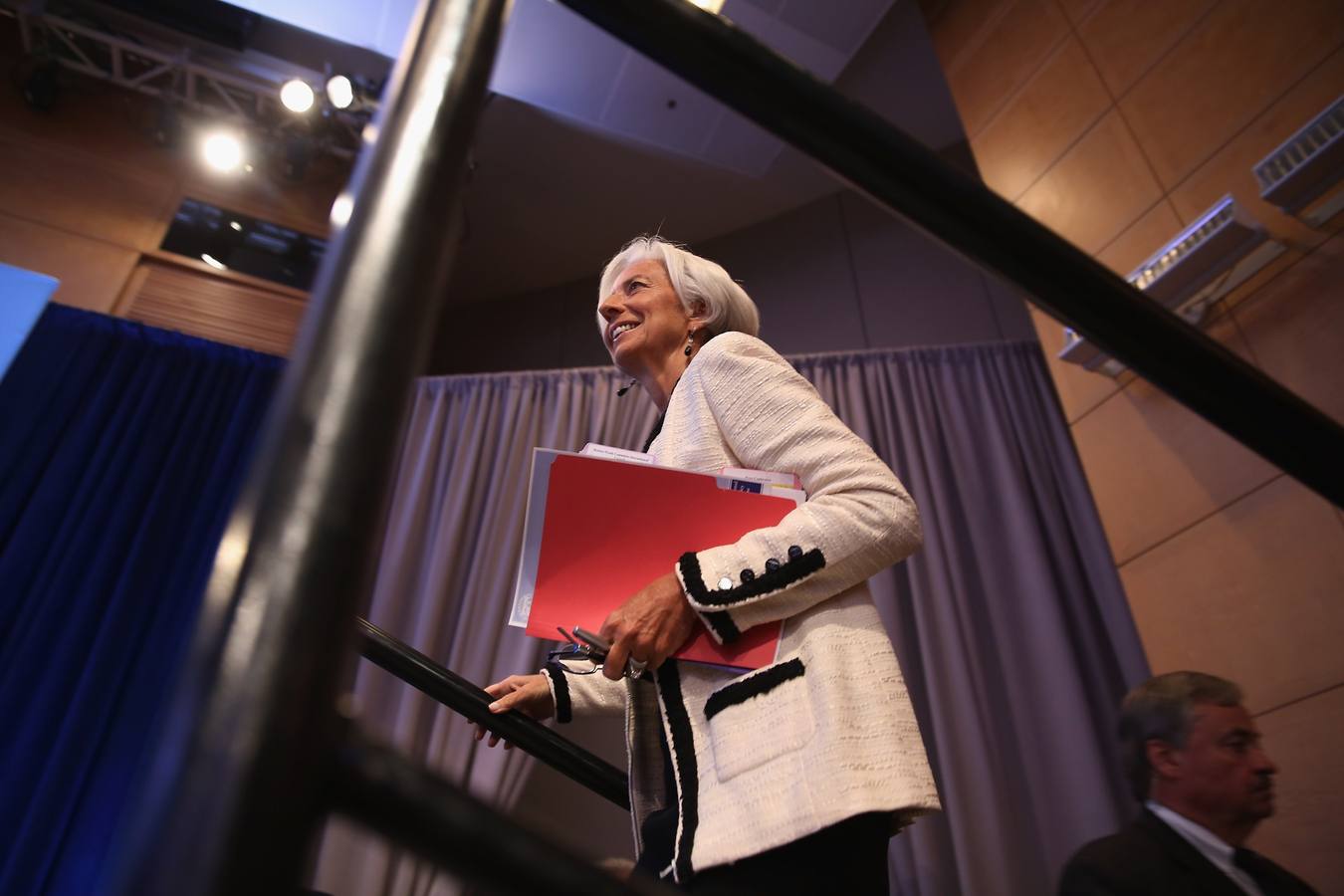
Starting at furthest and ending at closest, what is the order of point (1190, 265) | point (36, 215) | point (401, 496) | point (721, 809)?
point (36, 215) → point (401, 496) → point (1190, 265) → point (721, 809)

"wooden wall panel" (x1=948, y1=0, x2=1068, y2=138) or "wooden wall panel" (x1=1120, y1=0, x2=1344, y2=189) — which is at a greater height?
"wooden wall panel" (x1=948, y1=0, x2=1068, y2=138)

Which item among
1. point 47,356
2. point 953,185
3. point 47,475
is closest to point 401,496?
point 47,475

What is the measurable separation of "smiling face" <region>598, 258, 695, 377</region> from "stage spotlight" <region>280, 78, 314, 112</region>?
384 cm

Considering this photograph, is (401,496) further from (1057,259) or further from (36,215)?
(1057,259)

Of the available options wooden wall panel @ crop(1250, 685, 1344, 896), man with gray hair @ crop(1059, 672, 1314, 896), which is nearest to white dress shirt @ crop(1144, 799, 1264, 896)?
man with gray hair @ crop(1059, 672, 1314, 896)

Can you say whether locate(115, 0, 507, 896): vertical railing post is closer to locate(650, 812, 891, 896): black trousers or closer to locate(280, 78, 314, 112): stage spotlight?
locate(650, 812, 891, 896): black trousers

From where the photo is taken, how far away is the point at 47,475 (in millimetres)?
3895

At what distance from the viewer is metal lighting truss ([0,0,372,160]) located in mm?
4598

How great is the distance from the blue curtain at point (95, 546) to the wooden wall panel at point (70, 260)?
Result: 0.21 metres

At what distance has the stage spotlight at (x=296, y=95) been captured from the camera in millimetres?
4578

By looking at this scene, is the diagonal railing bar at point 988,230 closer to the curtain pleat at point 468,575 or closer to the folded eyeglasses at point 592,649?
the folded eyeglasses at point 592,649

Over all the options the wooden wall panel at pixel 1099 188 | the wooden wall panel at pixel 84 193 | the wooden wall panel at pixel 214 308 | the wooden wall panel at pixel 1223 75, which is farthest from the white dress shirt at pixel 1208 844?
the wooden wall panel at pixel 84 193

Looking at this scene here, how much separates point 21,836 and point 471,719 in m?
3.11

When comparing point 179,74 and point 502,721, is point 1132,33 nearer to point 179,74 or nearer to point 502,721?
point 502,721
